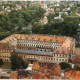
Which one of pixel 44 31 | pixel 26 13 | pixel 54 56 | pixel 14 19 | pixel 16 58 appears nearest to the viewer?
pixel 16 58

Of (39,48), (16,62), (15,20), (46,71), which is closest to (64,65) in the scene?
(46,71)

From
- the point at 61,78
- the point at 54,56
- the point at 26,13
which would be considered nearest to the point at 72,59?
the point at 54,56

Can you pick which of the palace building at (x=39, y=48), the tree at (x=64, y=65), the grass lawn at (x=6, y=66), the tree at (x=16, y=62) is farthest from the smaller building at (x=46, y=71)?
the grass lawn at (x=6, y=66)

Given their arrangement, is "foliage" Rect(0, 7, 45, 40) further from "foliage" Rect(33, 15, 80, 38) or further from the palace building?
the palace building

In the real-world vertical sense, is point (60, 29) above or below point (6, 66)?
above

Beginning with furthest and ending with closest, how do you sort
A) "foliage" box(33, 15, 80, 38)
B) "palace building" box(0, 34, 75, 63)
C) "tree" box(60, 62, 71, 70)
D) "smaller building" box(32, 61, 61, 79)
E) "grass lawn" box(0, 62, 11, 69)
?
1. "foliage" box(33, 15, 80, 38)
2. "palace building" box(0, 34, 75, 63)
3. "grass lawn" box(0, 62, 11, 69)
4. "tree" box(60, 62, 71, 70)
5. "smaller building" box(32, 61, 61, 79)

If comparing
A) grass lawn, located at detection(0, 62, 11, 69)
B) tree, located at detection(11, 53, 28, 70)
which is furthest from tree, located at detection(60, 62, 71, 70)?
grass lawn, located at detection(0, 62, 11, 69)

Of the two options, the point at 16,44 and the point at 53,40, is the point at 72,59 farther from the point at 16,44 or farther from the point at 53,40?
the point at 16,44

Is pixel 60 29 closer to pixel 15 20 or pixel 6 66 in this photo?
pixel 15 20
